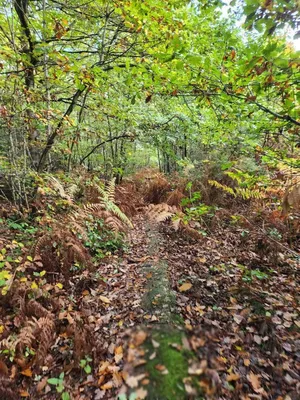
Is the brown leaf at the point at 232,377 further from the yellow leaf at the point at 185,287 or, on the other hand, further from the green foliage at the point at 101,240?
the green foliage at the point at 101,240

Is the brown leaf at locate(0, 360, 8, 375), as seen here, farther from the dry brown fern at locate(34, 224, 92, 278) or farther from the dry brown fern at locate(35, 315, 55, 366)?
the dry brown fern at locate(34, 224, 92, 278)

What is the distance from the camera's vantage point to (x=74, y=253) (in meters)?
3.80

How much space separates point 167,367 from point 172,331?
44cm

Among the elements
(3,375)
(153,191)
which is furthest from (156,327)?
(153,191)

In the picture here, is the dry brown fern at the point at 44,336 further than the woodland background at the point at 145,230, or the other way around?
the dry brown fern at the point at 44,336

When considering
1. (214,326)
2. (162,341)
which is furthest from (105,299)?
(214,326)

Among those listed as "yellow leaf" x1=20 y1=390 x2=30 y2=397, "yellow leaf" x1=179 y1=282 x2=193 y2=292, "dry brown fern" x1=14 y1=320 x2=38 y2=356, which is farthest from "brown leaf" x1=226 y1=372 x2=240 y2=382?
"dry brown fern" x1=14 y1=320 x2=38 y2=356

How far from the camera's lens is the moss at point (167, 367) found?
213 centimetres

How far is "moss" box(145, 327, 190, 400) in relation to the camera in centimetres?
213

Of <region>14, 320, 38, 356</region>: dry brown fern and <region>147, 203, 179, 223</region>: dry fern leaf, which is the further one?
<region>147, 203, 179, 223</region>: dry fern leaf

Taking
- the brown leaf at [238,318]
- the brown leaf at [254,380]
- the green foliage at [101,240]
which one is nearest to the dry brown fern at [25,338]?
the green foliage at [101,240]

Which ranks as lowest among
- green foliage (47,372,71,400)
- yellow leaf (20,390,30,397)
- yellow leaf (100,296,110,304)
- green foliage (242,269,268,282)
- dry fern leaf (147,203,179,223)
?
yellow leaf (20,390,30,397)

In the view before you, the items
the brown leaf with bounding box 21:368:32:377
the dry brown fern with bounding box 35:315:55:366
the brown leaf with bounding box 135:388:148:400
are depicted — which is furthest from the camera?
the dry brown fern with bounding box 35:315:55:366

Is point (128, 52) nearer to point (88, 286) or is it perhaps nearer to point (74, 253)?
point (74, 253)
